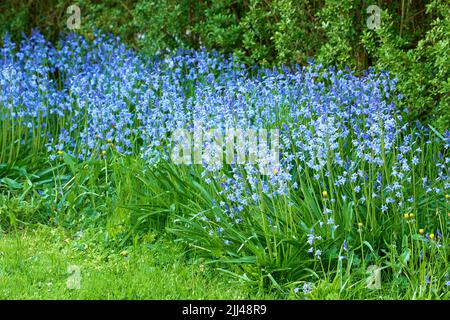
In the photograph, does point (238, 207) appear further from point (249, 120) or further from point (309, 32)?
point (309, 32)

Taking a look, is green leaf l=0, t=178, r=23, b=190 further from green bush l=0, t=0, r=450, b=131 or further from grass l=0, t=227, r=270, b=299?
green bush l=0, t=0, r=450, b=131

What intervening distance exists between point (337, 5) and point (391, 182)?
2067mm

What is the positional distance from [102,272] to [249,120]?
147 centimetres

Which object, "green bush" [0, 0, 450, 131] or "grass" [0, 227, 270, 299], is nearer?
"grass" [0, 227, 270, 299]

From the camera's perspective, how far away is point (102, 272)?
4.71 meters

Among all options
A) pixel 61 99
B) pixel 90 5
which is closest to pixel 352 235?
pixel 61 99

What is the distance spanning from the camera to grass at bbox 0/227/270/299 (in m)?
4.40

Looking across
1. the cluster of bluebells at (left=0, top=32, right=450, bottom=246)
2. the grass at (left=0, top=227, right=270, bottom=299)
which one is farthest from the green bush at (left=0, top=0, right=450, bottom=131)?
the grass at (left=0, top=227, right=270, bottom=299)

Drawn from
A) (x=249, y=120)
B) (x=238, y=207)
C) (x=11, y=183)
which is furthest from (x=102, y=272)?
(x=11, y=183)

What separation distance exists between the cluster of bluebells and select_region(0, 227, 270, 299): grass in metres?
0.37

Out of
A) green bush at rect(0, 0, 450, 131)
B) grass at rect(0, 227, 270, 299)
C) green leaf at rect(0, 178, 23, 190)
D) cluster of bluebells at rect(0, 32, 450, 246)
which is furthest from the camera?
green leaf at rect(0, 178, 23, 190)

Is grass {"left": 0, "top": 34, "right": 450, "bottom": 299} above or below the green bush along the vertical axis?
below

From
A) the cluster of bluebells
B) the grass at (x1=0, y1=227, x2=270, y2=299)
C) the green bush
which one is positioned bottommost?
the grass at (x1=0, y1=227, x2=270, y2=299)

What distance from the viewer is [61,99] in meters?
6.98
